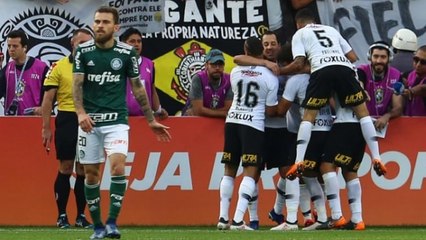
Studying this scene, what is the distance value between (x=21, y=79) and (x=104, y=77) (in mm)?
4078

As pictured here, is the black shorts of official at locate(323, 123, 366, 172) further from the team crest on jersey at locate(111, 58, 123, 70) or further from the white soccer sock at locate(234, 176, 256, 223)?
the team crest on jersey at locate(111, 58, 123, 70)

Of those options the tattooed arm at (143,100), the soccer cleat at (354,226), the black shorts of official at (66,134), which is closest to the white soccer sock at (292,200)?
the soccer cleat at (354,226)

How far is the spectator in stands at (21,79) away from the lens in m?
16.3

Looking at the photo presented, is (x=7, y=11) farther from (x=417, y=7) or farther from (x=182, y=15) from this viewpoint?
(x=417, y=7)

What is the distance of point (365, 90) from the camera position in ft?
51.1

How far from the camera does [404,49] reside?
17.1 metres

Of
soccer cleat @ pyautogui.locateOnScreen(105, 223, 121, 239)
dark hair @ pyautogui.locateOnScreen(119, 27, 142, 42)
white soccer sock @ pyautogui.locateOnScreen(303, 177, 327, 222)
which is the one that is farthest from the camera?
dark hair @ pyautogui.locateOnScreen(119, 27, 142, 42)

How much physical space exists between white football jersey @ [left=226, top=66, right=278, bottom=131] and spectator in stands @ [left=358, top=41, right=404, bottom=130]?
5.39 feet

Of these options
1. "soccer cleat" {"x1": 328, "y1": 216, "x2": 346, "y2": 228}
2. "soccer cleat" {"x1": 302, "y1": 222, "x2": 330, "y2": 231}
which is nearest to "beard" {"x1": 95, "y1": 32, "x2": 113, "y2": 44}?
"soccer cleat" {"x1": 302, "y1": 222, "x2": 330, "y2": 231}

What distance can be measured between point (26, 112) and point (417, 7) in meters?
5.62

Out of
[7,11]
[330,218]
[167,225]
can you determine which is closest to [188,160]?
[167,225]

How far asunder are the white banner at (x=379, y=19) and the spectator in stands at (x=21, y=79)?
4.40 m

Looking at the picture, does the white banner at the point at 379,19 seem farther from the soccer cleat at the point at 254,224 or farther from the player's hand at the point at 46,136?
the player's hand at the point at 46,136

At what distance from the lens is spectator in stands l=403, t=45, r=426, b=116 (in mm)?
15961
